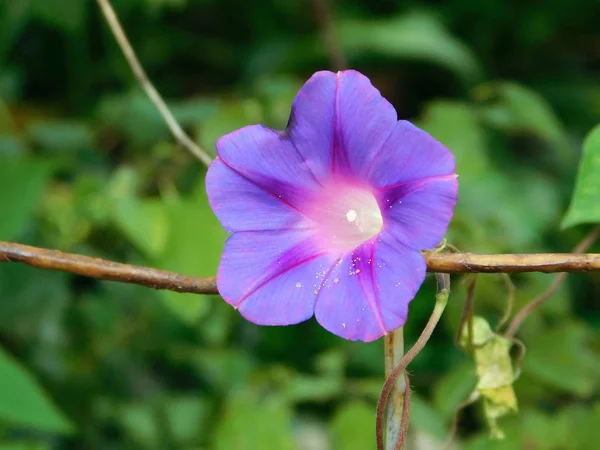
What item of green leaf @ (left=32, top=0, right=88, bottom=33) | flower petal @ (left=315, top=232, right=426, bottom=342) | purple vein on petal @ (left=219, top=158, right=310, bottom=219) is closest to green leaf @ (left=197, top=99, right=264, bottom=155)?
green leaf @ (left=32, top=0, right=88, bottom=33)

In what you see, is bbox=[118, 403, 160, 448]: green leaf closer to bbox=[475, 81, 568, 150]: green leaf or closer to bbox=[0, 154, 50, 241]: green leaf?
bbox=[0, 154, 50, 241]: green leaf

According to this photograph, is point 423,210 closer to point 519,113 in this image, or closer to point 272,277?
point 272,277

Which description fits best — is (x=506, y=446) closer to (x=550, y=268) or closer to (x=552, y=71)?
(x=550, y=268)

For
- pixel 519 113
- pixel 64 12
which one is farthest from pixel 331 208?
pixel 64 12

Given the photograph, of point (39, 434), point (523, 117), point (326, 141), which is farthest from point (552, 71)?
point (326, 141)

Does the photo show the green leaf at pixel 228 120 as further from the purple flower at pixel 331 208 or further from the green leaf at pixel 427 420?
the purple flower at pixel 331 208

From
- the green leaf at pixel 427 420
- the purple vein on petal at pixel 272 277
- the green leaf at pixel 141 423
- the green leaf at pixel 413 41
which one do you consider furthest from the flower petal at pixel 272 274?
the green leaf at pixel 413 41

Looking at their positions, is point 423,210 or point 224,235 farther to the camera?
point 224,235
